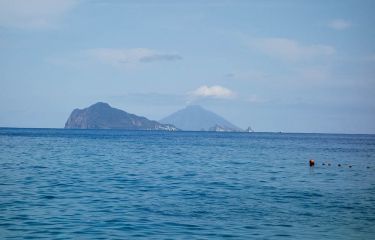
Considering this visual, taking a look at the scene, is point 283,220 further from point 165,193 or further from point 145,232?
point 165,193

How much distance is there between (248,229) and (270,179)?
75.6 ft

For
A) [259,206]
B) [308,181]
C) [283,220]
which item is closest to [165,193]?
[259,206]

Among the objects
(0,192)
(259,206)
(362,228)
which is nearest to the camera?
(362,228)

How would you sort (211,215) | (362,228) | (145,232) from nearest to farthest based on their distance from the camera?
(145,232)
(362,228)
(211,215)

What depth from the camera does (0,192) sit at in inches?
1266

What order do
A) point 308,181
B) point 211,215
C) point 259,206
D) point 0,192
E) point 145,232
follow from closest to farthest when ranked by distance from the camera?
point 145,232 → point 211,215 → point 259,206 → point 0,192 → point 308,181

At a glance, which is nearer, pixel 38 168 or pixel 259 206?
pixel 259 206

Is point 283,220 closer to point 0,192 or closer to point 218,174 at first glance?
point 0,192

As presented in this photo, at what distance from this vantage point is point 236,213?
26.3m

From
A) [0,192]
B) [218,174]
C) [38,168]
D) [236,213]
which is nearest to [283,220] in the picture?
[236,213]

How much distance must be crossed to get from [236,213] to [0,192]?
17.2m

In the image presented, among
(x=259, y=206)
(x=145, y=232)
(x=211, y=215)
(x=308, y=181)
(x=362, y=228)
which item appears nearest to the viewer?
(x=145, y=232)

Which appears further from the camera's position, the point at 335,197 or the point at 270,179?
the point at 270,179

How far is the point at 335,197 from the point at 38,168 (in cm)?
3306
